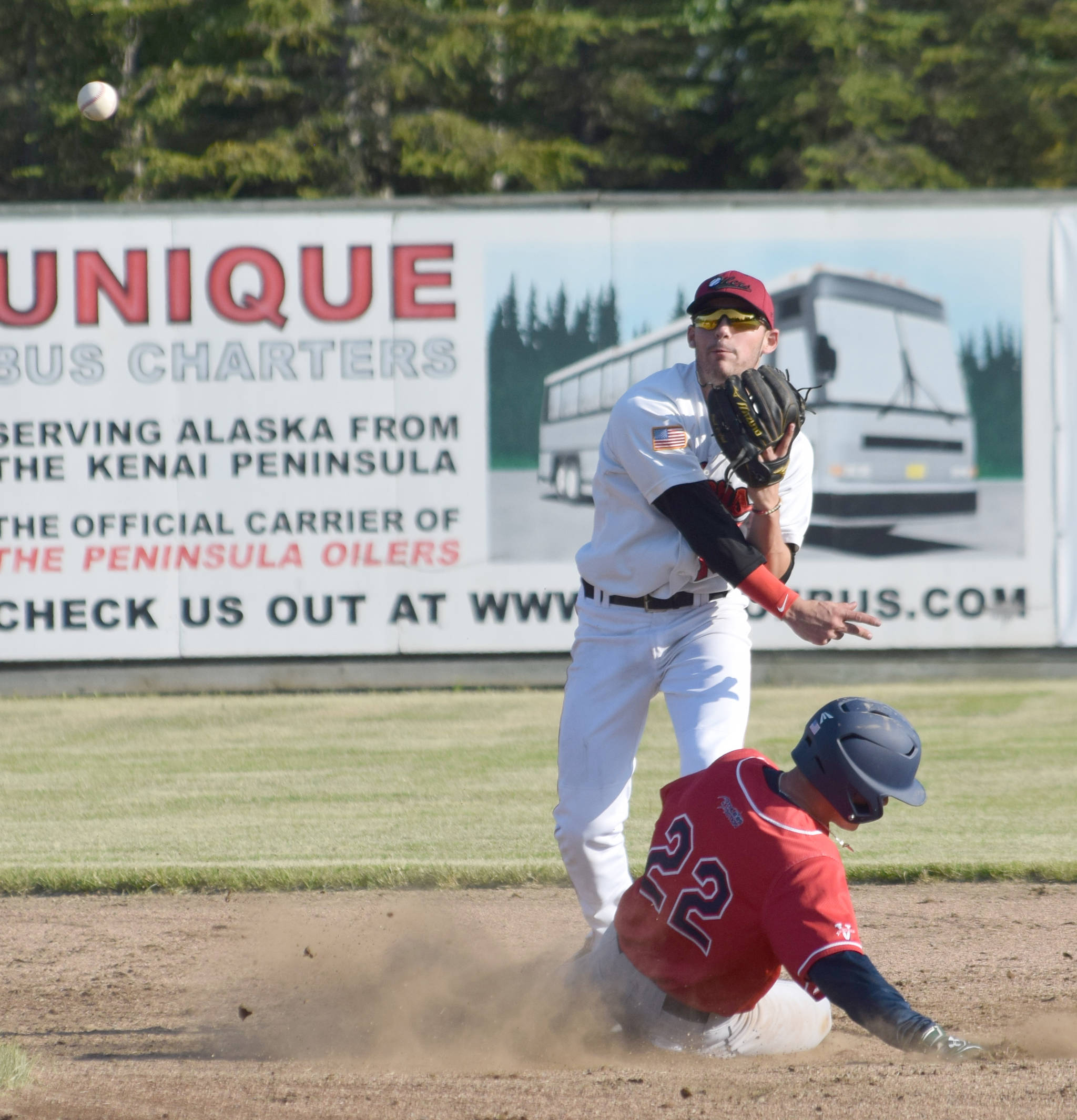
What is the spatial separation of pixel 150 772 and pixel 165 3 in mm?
18023

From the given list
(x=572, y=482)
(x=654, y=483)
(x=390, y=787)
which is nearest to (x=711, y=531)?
(x=654, y=483)

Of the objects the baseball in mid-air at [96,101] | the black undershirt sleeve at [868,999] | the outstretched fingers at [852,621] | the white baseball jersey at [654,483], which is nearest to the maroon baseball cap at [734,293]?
the white baseball jersey at [654,483]

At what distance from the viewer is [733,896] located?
3.10 meters

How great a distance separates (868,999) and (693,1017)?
79 centimetres

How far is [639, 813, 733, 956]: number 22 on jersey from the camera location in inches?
123

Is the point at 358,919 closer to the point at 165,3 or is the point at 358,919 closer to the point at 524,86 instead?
the point at 165,3

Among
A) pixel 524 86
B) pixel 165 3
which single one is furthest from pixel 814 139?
pixel 165 3

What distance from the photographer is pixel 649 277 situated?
11.7 m

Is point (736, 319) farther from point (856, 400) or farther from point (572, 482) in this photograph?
point (856, 400)

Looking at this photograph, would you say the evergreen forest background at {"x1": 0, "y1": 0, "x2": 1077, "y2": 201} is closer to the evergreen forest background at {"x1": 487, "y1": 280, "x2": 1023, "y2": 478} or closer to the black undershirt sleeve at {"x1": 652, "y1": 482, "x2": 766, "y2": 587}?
the evergreen forest background at {"x1": 487, "y1": 280, "x2": 1023, "y2": 478}

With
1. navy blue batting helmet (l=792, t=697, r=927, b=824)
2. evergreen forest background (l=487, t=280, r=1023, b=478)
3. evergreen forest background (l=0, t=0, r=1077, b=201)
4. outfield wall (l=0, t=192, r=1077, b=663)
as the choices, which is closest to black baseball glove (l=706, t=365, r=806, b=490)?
navy blue batting helmet (l=792, t=697, r=927, b=824)

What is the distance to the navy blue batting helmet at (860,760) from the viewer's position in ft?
9.57

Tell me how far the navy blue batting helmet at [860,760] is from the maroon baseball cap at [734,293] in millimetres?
1486

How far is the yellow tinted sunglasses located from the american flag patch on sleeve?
359 mm
